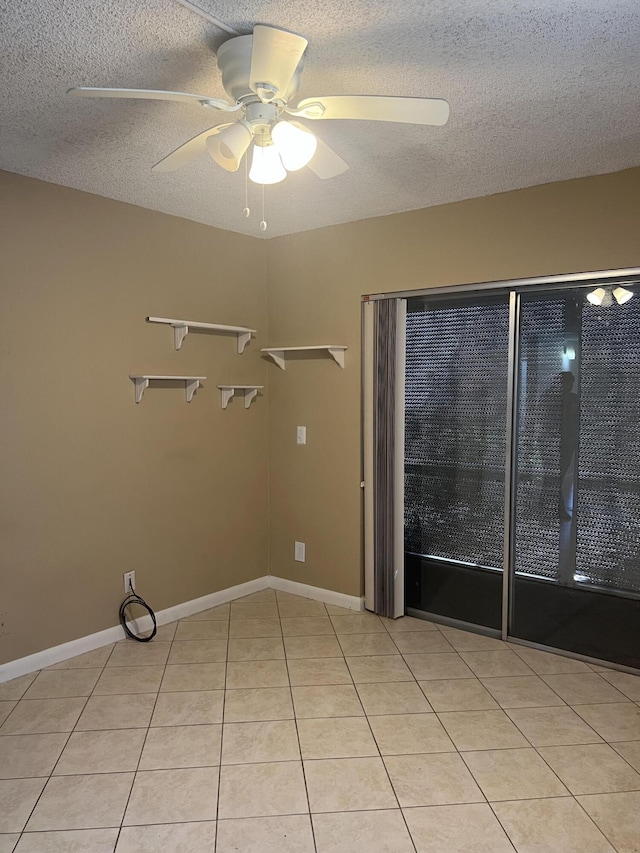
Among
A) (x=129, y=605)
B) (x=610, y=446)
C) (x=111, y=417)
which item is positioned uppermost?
(x=111, y=417)

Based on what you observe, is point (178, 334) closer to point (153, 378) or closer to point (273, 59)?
point (153, 378)

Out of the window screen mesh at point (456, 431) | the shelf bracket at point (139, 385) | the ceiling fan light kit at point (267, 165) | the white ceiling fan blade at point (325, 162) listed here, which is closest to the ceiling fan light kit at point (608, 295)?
the window screen mesh at point (456, 431)

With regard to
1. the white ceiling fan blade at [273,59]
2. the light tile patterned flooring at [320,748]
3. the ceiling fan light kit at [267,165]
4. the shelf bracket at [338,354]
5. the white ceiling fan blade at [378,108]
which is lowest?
the light tile patterned flooring at [320,748]

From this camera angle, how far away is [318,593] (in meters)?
4.15

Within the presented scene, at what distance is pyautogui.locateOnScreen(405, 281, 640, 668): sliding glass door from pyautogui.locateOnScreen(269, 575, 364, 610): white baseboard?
0.35 meters

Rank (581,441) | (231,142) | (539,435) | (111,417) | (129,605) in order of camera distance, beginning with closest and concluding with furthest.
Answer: (231,142), (581,441), (539,435), (111,417), (129,605)

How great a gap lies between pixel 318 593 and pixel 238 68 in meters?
3.19

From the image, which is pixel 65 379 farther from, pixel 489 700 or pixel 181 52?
pixel 489 700

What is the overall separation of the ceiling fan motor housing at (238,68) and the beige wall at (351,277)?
174cm

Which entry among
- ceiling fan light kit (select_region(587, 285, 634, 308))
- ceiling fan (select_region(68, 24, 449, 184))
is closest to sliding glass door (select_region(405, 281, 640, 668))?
ceiling fan light kit (select_region(587, 285, 634, 308))

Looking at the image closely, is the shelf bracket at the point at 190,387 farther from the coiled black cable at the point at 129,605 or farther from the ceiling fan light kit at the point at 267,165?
the ceiling fan light kit at the point at 267,165

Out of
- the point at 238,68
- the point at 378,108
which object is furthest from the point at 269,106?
the point at 378,108

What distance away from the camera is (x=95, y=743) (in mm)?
2529

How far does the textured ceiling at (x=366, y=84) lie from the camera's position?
1.69 metres
